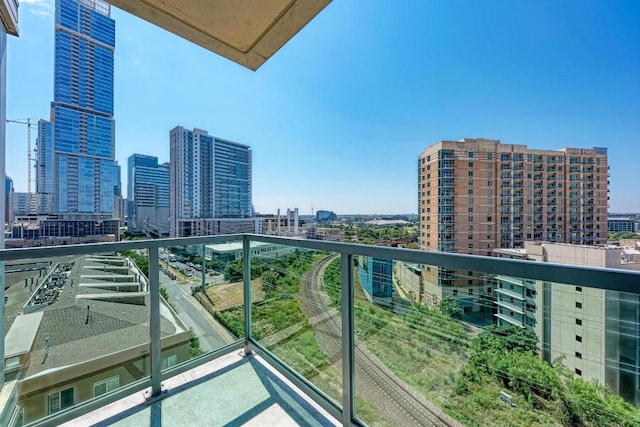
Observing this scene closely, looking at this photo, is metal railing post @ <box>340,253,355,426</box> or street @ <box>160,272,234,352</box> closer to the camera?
metal railing post @ <box>340,253,355,426</box>

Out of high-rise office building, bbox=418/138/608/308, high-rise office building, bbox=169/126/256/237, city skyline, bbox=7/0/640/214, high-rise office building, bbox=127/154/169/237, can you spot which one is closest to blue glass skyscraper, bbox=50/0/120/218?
city skyline, bbox=7/0/640/214

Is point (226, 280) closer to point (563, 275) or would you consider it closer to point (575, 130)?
point (563, 275)

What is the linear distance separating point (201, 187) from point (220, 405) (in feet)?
89.2

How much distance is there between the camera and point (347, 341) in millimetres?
1386

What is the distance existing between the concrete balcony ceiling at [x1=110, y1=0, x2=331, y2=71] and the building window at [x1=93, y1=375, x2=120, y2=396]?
215 cm

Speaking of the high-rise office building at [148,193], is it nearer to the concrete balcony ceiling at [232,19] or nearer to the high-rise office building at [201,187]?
the high-rise office building at [201,187]

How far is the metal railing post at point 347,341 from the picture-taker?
4.50 ft

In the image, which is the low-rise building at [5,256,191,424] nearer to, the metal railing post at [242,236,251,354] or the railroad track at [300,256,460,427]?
the metal railing post at [242,236,251,354]

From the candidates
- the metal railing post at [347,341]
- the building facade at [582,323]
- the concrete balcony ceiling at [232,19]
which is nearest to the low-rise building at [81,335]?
the metal railing post at [347,341]

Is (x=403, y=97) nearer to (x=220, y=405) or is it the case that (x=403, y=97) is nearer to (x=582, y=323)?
(x=582, y=323)

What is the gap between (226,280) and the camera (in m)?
2.23

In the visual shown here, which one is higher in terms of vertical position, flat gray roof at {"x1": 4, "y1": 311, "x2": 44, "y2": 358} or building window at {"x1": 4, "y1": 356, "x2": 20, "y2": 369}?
flat gray roof at {"x1": 4, "y1": 311, "x2": 44, "y2": 358}

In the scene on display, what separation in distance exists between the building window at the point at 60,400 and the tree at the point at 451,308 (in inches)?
82.4

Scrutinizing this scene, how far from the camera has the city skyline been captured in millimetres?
9633
